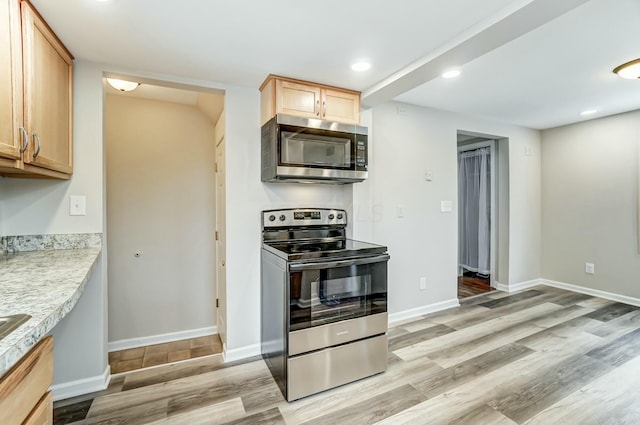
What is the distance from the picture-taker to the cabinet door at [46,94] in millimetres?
1451

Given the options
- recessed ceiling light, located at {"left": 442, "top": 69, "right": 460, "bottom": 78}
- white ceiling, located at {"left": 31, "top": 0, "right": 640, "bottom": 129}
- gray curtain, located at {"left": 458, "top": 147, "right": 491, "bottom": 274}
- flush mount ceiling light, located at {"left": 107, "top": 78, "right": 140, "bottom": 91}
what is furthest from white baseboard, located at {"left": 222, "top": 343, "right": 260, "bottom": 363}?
gray curtain, located at {"left": 458, "top": 147, "right": 491, "bottom": 274}

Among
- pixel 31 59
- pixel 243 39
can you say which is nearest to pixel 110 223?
pixel 31 59

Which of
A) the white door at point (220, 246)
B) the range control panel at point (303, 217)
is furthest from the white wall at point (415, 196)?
the white door at point (220, 246)

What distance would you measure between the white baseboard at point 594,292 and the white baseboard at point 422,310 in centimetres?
192

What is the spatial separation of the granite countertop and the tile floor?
1160 millimetres

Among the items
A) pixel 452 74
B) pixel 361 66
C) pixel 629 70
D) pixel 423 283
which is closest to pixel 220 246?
pixel 361 66

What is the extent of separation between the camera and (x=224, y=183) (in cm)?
252

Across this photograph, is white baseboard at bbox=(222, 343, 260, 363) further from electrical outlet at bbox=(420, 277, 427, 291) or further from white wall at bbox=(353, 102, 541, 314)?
electrical outlet at bbox=(420, 277, 427, 291)

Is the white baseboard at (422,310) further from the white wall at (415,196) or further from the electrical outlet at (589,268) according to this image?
the electrical outlet at (589,268)

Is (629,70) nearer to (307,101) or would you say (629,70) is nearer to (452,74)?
(452,74)

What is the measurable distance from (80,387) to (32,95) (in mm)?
1842

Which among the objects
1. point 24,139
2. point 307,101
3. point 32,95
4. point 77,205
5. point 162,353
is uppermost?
point 307,101

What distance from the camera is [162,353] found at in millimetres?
2697

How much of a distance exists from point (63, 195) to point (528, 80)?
375 cm
